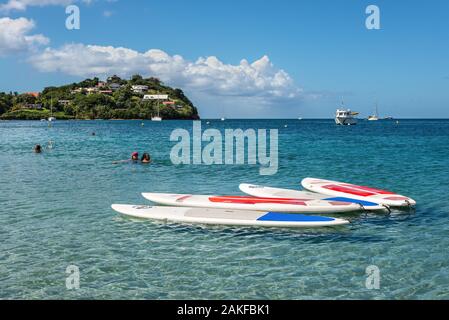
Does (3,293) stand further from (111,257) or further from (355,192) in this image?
(355,192)

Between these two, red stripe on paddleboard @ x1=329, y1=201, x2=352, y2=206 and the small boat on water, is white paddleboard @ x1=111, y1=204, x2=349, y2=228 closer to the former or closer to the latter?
red stripe on paddleboard @ x1=329, y1=201, x2=352, y2=206

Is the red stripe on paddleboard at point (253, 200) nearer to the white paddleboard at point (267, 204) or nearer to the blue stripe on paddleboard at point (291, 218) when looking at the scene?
the white paddleboard at point (267, 204)

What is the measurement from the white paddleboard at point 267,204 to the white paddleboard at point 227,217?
1135 millimetres

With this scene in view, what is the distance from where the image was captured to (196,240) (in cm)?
1436

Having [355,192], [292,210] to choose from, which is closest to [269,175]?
[355,192]

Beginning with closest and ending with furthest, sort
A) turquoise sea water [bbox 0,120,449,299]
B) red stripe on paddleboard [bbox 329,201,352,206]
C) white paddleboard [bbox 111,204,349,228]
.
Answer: turquoise sea water [bbox 0,120,449,299] → white paddleboard [bbox 111,204,349,228] → red stripe on paddleboard [bbox 329,201,352,206]

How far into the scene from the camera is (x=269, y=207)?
18328 mm

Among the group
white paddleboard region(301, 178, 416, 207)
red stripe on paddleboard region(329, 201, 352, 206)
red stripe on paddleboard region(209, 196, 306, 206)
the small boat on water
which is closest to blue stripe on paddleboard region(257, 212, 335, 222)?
red stripe on paddleboard region(209, 196, 306, 206)

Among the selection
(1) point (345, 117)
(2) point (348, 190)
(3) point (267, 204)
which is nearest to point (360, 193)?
(2) point (348, 190)

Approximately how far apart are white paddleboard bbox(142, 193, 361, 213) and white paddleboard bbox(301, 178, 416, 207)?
6.29 ft

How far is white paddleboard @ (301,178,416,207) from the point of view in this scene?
19.0 m

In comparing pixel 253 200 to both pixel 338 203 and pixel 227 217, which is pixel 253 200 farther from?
pixel 338 203

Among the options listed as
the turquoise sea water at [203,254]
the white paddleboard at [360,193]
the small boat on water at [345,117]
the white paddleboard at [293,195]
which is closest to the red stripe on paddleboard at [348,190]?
the white paddleboard at [360,193]

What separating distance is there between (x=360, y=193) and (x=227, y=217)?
795 cm
